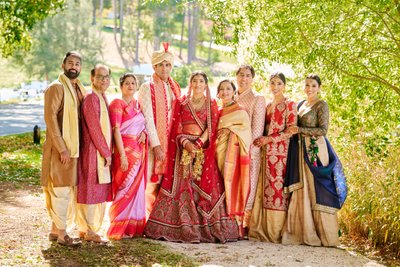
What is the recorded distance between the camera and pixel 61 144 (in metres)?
6.06

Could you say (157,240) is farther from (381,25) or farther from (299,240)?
(381,25)

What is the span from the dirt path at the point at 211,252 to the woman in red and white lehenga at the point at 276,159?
0.80ft

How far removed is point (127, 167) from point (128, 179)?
0.14 meters

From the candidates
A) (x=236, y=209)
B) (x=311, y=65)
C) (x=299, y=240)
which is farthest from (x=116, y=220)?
(x=311, y=65)

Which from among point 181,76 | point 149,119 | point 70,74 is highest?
point 181,76

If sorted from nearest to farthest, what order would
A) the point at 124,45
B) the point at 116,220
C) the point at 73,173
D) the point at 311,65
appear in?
the point at 73,173 → the point at 116,220 → the point at 311,65 → the point at 124,45

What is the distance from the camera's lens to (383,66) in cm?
707

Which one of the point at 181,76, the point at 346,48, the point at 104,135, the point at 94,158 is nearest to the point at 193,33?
the point at 181,76

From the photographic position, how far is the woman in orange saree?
705 centimetres

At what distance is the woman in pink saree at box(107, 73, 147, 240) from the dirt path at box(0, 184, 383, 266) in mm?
492

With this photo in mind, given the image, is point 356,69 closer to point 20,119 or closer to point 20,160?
point 20,160

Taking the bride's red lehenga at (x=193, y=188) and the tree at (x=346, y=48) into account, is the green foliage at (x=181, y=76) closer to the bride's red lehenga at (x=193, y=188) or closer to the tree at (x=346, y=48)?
the tree at (x=346, y=48)

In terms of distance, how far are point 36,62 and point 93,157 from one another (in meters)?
35.0

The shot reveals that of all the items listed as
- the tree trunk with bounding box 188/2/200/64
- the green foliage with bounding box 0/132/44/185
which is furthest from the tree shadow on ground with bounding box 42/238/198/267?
the tree trunk with bounding box 188/2/200/64
